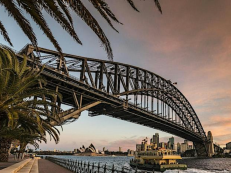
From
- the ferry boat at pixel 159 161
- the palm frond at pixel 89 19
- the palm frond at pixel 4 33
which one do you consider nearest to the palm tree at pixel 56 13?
the palm frond at pixel 89 19

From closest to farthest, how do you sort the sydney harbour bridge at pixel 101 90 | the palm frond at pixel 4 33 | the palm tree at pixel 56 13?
1. the palm tree at pixel 56 13
2. the palm frond at pixel 4 33
3. the sydney harbour bridge at pixel 101 90

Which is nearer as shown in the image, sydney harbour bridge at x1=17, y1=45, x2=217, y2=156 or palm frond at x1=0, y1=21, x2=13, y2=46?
palm frond at x1=0, y1=21, x2=13, y2=46

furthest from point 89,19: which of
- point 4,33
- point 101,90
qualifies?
point 101,90

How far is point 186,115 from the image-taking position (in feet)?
361

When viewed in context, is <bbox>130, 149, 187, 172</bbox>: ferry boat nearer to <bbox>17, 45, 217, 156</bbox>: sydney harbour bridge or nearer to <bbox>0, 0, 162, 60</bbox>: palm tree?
<bbox>17, 45, 217, 156</bbox>: sydney harbour bridge

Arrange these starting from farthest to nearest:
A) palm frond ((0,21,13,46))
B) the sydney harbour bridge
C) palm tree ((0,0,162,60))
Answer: the sydney harbour bridge < palm frond ((0,21,13,46)) < palm tree ((0,0,162,60))

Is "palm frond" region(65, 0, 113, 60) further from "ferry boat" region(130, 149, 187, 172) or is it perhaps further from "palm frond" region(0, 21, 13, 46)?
"ferry boat" region(130, 149, 187, 172)

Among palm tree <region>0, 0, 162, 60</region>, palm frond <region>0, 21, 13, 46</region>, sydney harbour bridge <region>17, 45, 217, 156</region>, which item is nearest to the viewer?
palm tree <region>0, 0, 162, 60</region>

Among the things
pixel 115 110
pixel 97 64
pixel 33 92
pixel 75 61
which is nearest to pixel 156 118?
pixel 115 110

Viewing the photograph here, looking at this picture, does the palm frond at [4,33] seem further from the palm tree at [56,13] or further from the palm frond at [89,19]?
the palm frond at [89,19]

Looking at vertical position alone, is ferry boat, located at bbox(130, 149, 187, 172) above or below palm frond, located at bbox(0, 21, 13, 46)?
below

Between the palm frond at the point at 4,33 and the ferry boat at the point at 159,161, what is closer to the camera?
the palm frond at the point at 4,33

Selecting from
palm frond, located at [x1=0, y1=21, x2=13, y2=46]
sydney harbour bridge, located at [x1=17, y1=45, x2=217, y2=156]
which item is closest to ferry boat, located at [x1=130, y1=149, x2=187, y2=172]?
sydney harbour bridge, located at [x1=17, y1=45, x2=217, y2=156]

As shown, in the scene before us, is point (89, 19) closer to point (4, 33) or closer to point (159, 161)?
point (4, 33)
